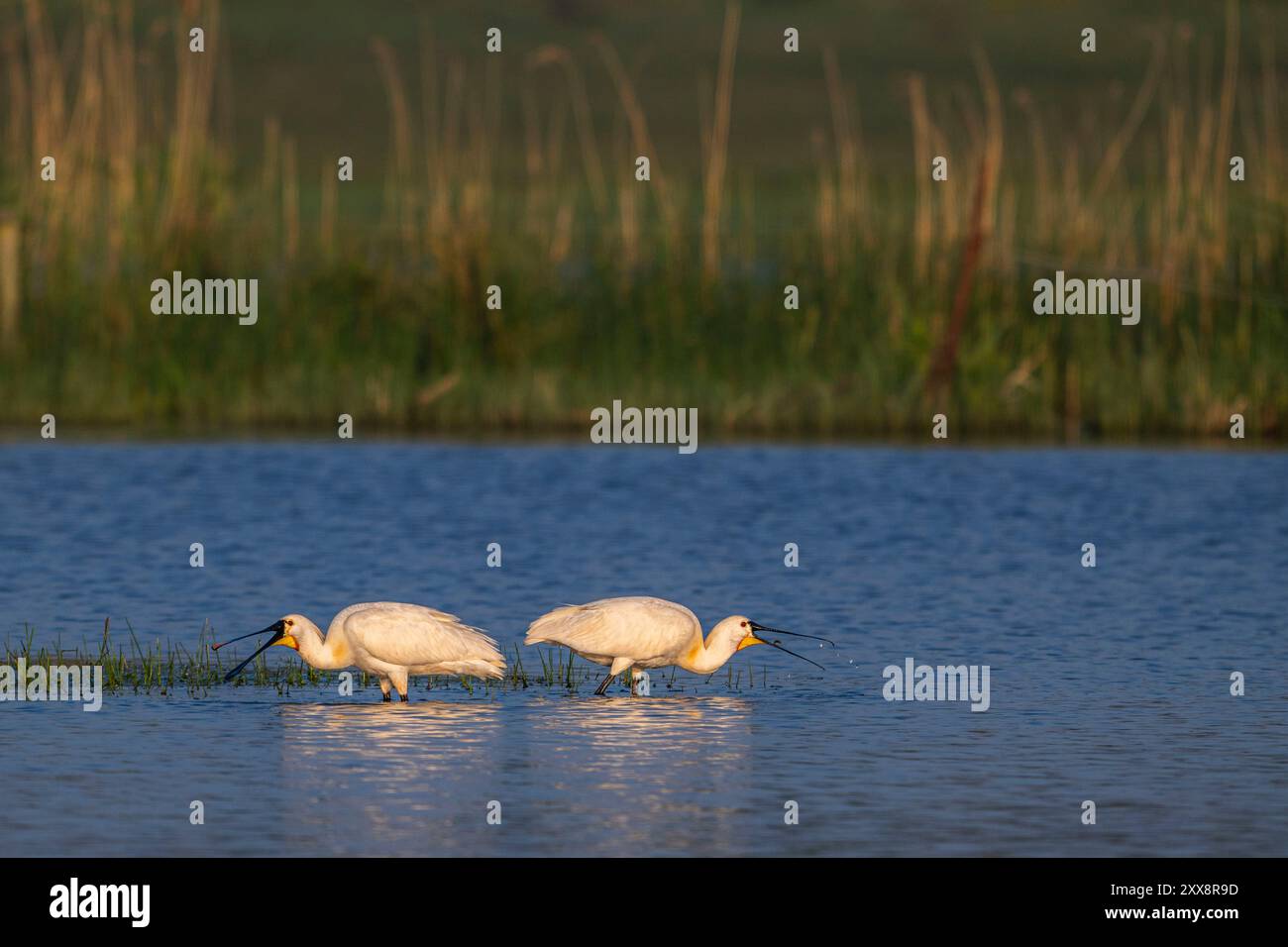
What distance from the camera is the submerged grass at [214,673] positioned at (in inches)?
510

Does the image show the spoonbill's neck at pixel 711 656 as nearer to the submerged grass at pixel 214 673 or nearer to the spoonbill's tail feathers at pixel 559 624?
the submerged grass at pixel 214 673

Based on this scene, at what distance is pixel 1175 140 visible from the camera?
2484 cm

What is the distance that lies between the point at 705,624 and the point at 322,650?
355cm

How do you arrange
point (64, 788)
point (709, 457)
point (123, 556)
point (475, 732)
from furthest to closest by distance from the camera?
1. point (709, 457)
2. point (123, 556)
3. point (475, 732)
4. point (64, 788)

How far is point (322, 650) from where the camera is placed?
496 inches

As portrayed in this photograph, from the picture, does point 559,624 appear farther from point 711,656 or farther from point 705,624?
point 705,624

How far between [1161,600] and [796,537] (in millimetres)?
3709

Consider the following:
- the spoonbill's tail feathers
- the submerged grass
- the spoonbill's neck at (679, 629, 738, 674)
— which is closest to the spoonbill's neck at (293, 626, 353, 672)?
the submerged grass

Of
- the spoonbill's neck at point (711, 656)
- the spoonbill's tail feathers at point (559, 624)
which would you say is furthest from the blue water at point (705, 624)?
the spoonbill's tail feathers at point (559, 624)

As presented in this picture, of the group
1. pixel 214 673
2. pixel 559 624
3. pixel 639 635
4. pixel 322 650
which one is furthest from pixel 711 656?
pixel 214 673

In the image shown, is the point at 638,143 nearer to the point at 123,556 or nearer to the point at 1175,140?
the point at 1175,140

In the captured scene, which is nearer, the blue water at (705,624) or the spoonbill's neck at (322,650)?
the blue water at (705,624)

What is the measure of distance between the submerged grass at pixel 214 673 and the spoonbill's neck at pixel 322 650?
37cm

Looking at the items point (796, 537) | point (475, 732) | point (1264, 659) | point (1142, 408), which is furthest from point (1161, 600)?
point (1142, 408)
